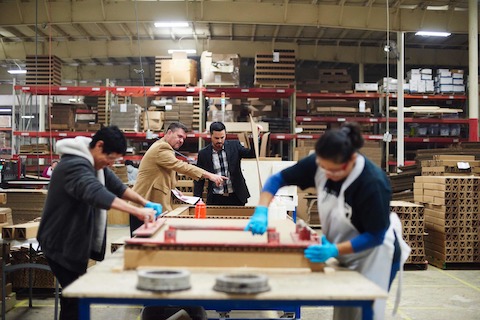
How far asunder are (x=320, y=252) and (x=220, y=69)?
978cm

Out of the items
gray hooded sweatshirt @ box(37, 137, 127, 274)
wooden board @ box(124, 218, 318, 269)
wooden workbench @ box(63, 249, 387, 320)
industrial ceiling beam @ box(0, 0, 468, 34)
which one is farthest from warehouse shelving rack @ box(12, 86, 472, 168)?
wooden workbench @ box(63, 249, 387, 320)

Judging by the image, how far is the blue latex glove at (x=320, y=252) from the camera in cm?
280

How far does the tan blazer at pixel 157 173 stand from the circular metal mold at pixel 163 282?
129 inches

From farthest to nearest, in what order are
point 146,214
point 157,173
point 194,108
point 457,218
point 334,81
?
point 334,81 < point 194,108 < point 457,218 < point 157,173 < point 146,214

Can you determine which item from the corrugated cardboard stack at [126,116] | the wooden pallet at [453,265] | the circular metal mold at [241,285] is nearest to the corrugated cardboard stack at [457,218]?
the wooden pallet at [453,265]

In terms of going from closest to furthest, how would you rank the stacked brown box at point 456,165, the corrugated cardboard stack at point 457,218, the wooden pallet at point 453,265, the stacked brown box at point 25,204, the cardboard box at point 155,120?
1. the stacked brown box at point 25,204
2. the corrugated cardboard stack at point 457,218
3. the wooden pallet at point 453,265
4. the stacked brown box at point 456,165
5. the cardboard box at point 155,120

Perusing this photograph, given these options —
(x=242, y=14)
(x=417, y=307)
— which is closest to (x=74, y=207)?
(x=417, y=307)

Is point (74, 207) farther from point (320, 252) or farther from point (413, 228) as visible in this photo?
point (413, 228)

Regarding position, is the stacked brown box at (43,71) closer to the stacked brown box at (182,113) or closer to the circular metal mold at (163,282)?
the stacked brown box at (182,113)

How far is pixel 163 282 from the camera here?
2.36m

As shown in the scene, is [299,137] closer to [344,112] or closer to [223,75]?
[344,112]

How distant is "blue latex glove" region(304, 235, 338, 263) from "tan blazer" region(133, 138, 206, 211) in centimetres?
300

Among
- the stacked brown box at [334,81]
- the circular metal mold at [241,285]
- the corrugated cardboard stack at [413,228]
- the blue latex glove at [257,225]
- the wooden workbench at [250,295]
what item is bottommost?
the corrugated cardboard stack at [413,228]

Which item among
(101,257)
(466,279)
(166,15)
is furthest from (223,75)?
(101,257)
